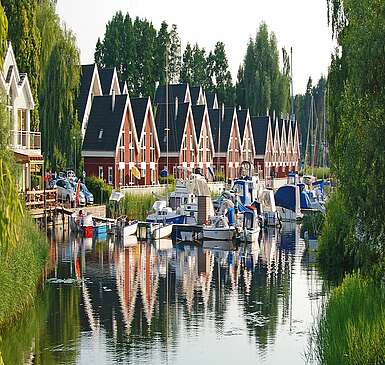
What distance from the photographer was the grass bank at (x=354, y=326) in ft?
45.9

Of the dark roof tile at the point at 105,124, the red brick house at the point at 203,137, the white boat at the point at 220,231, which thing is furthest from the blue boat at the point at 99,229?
the red brick house at the point at 203,137

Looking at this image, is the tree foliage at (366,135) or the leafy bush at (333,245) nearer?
the tree foliage at (366,135)

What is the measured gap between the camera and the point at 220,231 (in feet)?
140

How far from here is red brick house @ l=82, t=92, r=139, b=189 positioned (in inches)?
2408

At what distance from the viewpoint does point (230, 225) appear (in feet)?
145

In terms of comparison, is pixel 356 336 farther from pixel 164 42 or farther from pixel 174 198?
pixel 164 42

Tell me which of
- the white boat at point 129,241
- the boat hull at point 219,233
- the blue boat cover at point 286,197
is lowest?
the white boat at point 129,241

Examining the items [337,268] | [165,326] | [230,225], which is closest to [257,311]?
[165,326]

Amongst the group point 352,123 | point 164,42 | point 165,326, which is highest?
point 164,42

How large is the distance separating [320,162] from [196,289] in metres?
89.2

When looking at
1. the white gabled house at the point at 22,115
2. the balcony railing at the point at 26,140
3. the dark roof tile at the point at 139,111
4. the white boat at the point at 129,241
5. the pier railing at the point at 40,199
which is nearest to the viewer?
the white gabled house at the point at 22,115

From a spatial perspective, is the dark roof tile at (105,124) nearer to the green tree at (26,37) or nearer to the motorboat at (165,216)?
the motorboat at (165,216)

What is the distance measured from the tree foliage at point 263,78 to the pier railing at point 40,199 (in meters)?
59.4

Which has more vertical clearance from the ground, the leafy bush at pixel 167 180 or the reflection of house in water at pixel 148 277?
the leafy bush at pixel 167 180
